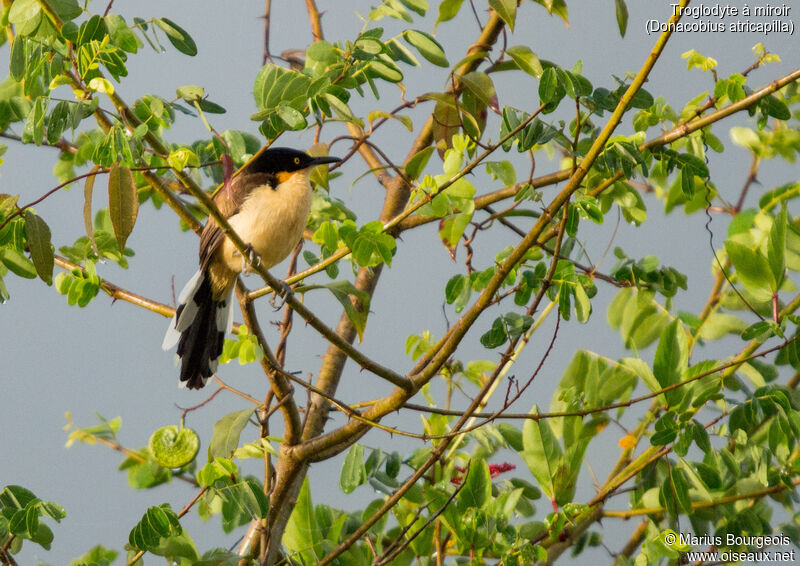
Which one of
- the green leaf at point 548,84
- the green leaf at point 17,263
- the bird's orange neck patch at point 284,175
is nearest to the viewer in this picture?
the green leaf at point 548,84

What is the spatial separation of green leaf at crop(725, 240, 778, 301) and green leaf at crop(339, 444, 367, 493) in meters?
0.79

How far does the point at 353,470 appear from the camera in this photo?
164 centimetres

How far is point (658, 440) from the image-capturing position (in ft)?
4.97

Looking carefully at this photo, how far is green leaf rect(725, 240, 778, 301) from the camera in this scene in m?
1.64

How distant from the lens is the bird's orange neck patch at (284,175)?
2154mm

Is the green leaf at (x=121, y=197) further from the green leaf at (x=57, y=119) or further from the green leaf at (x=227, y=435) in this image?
the green leaf at (x=227, y=435)

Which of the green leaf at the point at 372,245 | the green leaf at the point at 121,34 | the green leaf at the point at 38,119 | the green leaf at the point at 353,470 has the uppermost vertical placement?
the green leaf at the point at 121,34

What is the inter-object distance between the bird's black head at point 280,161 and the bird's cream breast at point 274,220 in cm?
9

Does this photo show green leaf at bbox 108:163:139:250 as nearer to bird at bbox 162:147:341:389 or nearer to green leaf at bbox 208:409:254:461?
green leaf at bbox 208:409:254:461

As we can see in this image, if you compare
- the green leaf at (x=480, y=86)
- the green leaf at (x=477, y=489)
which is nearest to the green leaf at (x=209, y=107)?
the green leaf at (x=480, y=86)

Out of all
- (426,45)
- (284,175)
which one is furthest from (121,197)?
(284,175)

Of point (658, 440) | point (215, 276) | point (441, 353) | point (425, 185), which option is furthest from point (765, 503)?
point (215, 276)

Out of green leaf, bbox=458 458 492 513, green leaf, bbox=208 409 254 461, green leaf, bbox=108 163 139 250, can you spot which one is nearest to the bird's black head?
green leaf, bbox=208 409 254 461

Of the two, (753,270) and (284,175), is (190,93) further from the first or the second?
(753,270)
